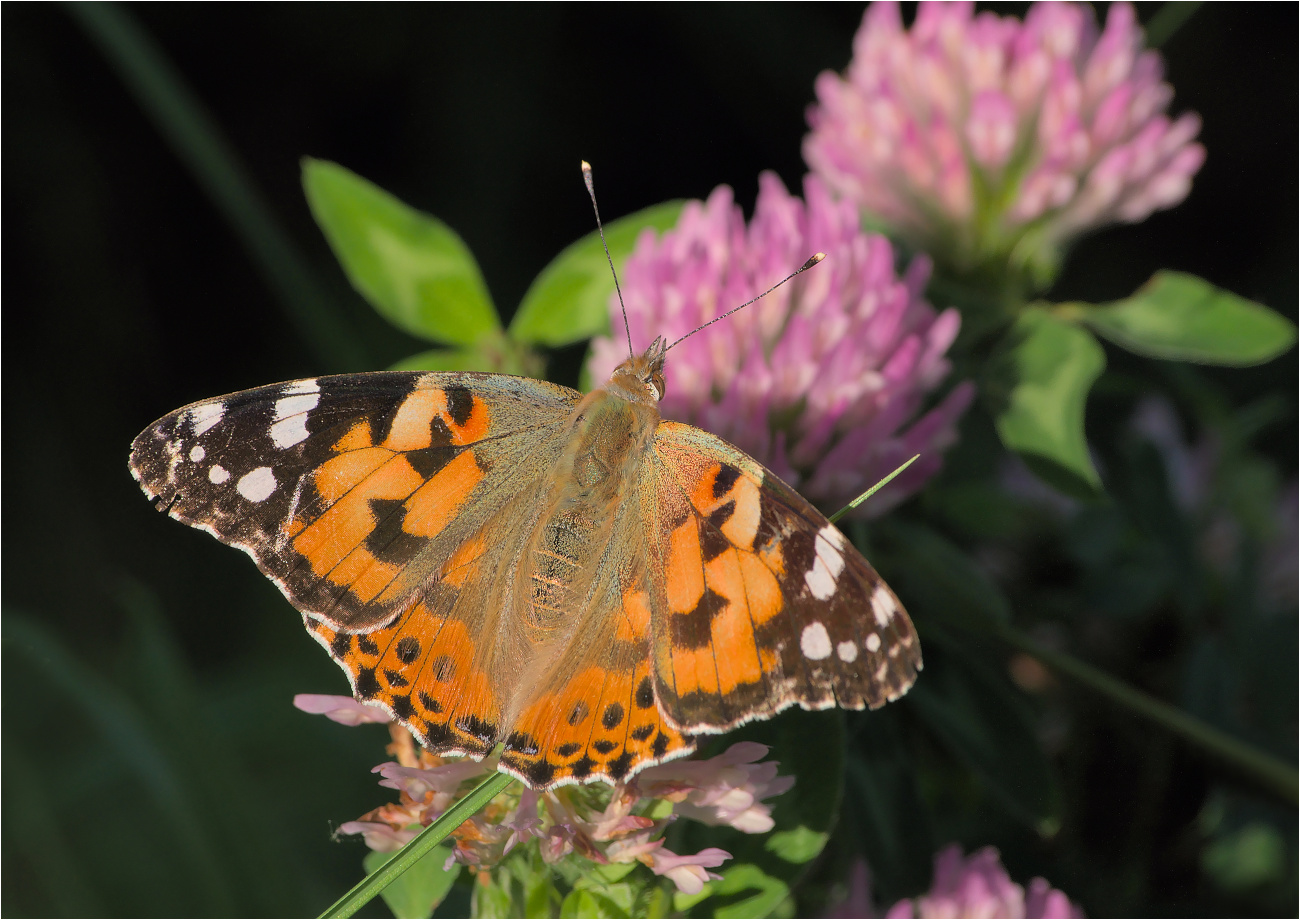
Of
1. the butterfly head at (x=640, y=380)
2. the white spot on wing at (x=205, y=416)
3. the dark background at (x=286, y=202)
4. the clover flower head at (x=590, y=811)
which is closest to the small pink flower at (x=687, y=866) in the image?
the clover flower head at (x=590, y=811)

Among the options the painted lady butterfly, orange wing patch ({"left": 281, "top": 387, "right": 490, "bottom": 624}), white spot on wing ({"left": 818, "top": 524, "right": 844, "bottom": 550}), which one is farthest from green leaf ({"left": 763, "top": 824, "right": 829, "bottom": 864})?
orange wing patch ({"left": 281, "top": 387, "right": 490, "bottom": 624})

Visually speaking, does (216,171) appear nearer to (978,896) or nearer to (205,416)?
(205,416)

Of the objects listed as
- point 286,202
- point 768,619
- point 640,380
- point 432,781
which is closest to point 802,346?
point 640,380

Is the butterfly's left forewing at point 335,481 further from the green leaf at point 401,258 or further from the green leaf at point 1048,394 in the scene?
the green leaf at point 1048,394

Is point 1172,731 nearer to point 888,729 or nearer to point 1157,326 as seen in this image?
point 888,729

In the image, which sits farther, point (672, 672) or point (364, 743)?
point (364, 743)

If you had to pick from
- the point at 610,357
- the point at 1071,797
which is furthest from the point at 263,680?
the point at 1071,797
